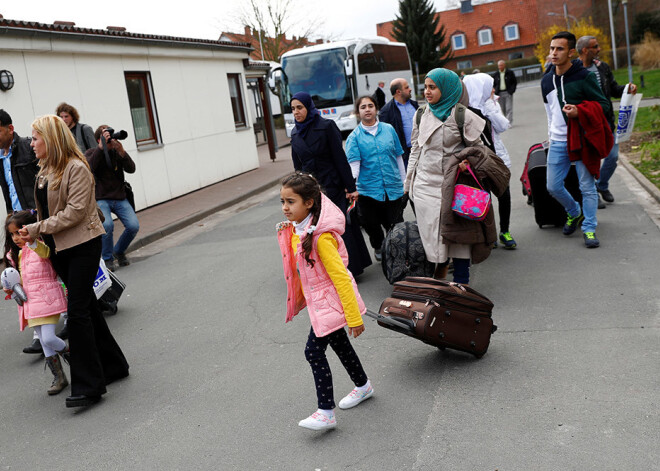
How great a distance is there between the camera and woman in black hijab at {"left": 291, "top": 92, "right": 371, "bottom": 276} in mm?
6663

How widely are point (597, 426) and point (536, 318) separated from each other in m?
1.80

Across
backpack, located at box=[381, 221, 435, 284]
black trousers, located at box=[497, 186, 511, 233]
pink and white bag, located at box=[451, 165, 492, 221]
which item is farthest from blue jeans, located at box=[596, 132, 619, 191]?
pink and white bag, located at box=[451, 165, 492, 221]

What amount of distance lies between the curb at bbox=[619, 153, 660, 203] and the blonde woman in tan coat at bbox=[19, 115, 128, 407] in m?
7.17

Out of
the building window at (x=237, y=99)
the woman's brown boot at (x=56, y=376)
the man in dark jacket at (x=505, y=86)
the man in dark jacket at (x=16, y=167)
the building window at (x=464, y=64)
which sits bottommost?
the woman's brown boot at (x=56, y=376)

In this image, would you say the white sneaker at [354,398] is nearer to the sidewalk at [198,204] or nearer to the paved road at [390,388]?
the paved road at [390,388]

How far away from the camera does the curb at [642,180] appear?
358 inches

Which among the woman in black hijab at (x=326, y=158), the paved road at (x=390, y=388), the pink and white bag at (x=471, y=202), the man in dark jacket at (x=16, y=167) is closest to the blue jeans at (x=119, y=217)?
the paved road at (x=390, y=388)

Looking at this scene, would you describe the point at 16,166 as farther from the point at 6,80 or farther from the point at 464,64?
the point at 464,64

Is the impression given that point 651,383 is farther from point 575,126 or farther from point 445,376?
point 575,126

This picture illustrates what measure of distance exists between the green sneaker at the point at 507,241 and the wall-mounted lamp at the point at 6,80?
25.9 feet

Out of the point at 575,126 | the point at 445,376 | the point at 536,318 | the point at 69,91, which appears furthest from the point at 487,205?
the point at 69,91

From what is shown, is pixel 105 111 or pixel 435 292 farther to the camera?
pixel 105 111

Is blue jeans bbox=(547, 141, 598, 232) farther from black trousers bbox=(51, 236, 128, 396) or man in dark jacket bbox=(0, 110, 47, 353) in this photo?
man in dark jacket bbox=(0, 110, 47, 353)

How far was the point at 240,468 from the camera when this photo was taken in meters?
3.58
